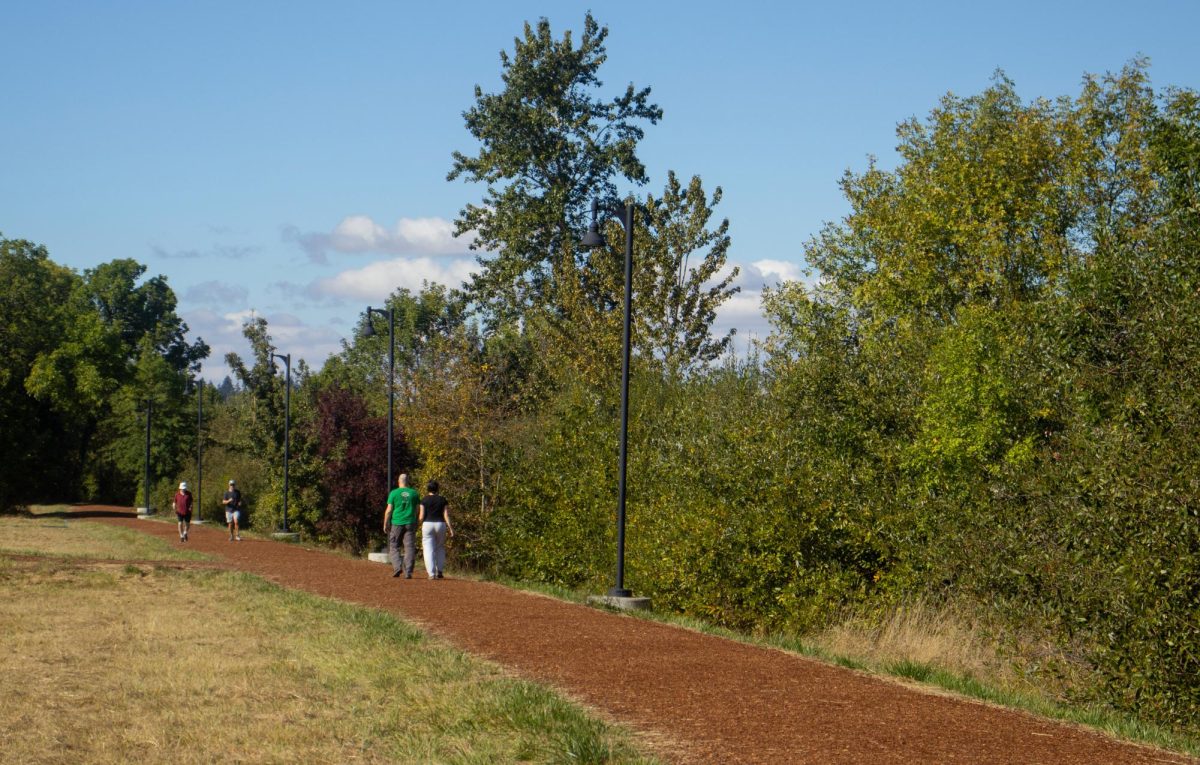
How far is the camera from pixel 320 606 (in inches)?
685

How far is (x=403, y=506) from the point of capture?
2217cm

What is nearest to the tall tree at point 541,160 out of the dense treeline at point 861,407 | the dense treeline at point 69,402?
the dense treeline at point 861,407

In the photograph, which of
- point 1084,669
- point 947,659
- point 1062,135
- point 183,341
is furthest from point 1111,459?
point 183,341

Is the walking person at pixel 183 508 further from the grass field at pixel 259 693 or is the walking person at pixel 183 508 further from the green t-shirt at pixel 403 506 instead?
the grass field at pixel 259 693

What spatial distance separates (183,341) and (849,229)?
3138 inches

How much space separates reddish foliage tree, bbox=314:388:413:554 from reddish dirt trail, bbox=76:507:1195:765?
81.1 ft

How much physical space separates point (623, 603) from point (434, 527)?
520 cm


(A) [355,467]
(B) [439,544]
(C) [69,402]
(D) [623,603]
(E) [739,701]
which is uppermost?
(C) [69,402]

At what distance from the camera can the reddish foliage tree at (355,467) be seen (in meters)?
Result: 41.6

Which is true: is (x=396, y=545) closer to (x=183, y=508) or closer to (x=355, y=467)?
(x=183, y=508)

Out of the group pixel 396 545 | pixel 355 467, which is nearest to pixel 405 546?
pixel 396 545

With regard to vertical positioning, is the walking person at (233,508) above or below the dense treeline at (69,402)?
below

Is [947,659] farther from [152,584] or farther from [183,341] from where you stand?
[183,341]

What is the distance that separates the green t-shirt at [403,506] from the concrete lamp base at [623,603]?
5.36 m
